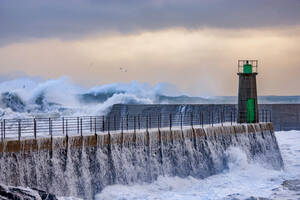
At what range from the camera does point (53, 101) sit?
150 feet

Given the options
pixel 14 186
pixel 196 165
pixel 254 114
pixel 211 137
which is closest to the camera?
pixel 14 186

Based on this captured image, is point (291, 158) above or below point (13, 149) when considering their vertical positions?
below

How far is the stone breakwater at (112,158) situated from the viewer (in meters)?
14.2

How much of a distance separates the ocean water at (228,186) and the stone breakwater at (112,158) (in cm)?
30

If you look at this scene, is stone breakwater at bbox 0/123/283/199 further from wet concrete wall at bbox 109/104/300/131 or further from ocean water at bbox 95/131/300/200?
wet concrete wall at bbox 109/104/300/131

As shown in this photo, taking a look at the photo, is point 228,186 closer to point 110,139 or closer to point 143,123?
point 110,139

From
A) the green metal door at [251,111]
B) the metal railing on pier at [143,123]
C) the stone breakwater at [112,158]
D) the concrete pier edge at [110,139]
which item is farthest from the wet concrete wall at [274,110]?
the stone breakwater at [112,158]

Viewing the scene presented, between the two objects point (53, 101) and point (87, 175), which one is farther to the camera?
point (53, 101)

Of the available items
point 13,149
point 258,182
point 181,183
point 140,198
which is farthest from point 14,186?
point 258,182

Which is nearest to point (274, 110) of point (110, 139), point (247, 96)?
point (247, 96)

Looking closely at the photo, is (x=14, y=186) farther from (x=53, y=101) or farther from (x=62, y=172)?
(x=53, y=101)

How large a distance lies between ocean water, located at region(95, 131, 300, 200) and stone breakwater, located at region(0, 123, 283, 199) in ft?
0.99

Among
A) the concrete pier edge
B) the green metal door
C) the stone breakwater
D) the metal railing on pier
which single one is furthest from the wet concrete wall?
the stone breakwater

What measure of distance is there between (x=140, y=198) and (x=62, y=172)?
2256 millimetres
